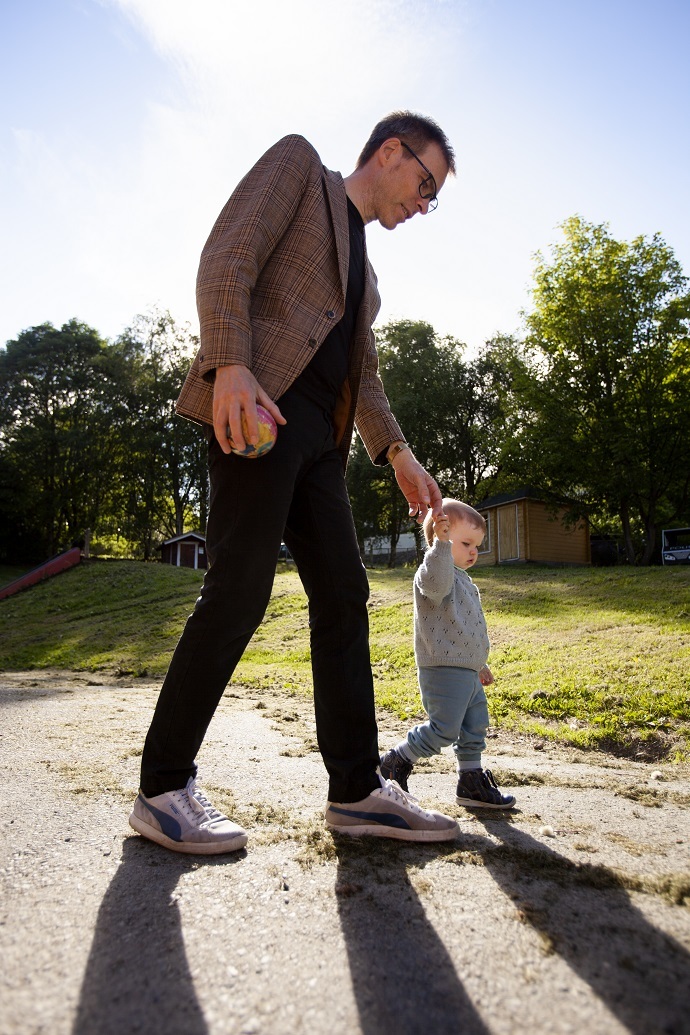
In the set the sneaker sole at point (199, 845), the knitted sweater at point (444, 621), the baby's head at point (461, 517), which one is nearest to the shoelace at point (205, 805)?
the sneaker sole at point (199, 845)

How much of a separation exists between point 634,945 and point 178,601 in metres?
15.3

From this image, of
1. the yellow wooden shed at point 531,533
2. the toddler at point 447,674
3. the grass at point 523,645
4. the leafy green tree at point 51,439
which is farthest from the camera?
the leafy green tree at point 51,439

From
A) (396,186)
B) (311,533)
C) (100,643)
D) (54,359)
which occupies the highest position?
(54,359)

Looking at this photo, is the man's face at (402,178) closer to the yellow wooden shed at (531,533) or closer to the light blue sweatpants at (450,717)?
the light blue sweatpants at (450,717)

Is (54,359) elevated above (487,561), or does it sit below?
above

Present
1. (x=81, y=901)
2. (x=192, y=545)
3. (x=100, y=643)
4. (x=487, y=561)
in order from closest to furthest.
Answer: (x=81, y=901) < (x=100, y=643) < (x=487, y=561) < (x=192, y=545)

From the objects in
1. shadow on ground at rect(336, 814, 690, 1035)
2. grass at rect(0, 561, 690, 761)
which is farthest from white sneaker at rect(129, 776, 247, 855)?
grass at rect(0, 561, 690, 761)

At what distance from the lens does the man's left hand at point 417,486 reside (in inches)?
115

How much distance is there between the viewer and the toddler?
303cm

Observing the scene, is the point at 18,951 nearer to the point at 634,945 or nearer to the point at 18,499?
the point at 634,945

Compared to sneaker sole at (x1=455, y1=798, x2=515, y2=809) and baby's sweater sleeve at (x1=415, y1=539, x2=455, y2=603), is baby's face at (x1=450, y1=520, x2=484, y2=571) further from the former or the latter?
sneaker sole at (x1=455, y1=798, x2=515, y2=809)

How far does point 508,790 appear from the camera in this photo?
10.9ft

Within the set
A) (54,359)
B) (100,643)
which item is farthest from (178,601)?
(54,359)

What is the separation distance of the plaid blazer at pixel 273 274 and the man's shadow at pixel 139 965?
1.42 metres
